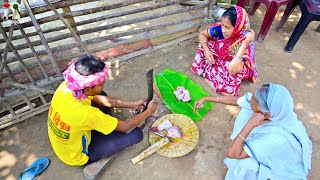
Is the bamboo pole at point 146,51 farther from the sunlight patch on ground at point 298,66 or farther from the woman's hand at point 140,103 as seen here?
the sunlight patch on ground at point 298,66

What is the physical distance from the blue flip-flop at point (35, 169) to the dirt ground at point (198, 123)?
0.06 m

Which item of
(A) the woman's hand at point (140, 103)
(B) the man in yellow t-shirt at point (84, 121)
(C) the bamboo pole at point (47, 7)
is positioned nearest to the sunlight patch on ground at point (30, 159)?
(B) the man in yellow t-shirt at point (84, 121)

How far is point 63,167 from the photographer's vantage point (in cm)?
291

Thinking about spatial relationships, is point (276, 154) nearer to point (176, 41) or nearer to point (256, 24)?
point (176, 41)

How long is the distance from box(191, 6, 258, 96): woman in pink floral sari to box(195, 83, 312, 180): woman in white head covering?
1.26m

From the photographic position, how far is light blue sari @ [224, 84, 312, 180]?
1.93m

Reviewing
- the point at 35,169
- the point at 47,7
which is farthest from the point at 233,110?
the point at 47,7

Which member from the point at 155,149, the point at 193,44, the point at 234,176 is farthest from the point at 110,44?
the point at 234,176

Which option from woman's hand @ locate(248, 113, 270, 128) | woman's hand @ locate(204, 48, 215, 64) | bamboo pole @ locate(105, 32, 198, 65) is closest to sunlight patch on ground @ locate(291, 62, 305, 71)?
woman's hand @ locate(204, 48, 215, 64)

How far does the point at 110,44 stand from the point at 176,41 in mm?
1109

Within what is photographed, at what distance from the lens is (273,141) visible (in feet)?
6.59

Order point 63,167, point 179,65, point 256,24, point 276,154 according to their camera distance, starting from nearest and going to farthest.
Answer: point 276,154 < point 63,167 < point 179,65 < point 256,24

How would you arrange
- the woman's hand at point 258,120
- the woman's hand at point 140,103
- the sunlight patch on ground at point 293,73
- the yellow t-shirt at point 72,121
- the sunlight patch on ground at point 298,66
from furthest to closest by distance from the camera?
the sunlight patch on ground at point 298,66 < the sunlight patch on ground at point 293,73 < the woman's hand at point 140,103 < the yellow t-shirt at point 72,121 < the woman's hand at point 258,120

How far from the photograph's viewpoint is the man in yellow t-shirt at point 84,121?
2.14 m
